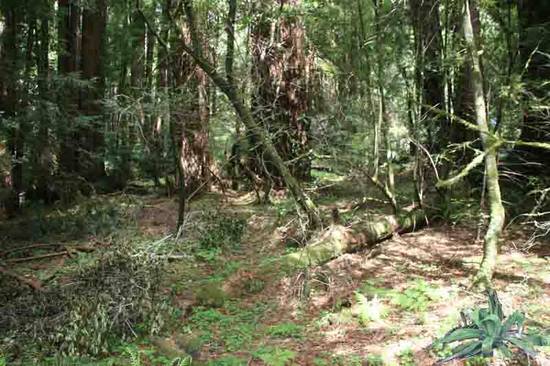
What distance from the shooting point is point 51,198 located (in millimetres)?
11539

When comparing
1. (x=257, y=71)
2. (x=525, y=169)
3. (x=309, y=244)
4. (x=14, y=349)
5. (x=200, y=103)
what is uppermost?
(x=257, y=71)

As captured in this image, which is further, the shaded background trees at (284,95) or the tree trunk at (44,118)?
the tree trunk at (44,118)

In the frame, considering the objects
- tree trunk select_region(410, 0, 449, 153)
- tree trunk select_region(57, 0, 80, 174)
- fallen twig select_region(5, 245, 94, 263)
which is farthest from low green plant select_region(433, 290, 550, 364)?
tree trunk select_region(57, 0, 80, 174)

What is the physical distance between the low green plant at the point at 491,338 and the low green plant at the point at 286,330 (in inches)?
59.6

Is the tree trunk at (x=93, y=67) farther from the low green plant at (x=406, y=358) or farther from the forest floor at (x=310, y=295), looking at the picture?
the low green plant at (x=406, y=358)

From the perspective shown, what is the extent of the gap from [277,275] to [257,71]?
5.48 m

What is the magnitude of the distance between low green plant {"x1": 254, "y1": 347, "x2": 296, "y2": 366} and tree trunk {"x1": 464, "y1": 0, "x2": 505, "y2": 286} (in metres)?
2.39

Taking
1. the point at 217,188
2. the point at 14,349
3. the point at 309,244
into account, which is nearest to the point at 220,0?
the point at 217,188

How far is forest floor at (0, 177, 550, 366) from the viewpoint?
14.9 feet

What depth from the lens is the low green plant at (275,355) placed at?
4.34 m

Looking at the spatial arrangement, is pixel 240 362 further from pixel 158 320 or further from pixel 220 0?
pixel 220 0

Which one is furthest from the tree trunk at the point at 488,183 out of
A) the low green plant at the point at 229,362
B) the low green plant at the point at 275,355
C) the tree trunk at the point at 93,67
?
the tree trunk at the point at 93,67

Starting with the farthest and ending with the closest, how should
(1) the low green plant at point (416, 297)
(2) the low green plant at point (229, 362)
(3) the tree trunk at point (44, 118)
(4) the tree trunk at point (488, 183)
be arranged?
(3) the tree trunk at point (44, 118) → (4) the tree trunk at point (488, 183) → (1) the low green plant at point (416, 297) → (2) the low green plant at point (229, 362)

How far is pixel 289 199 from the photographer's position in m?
10.6
